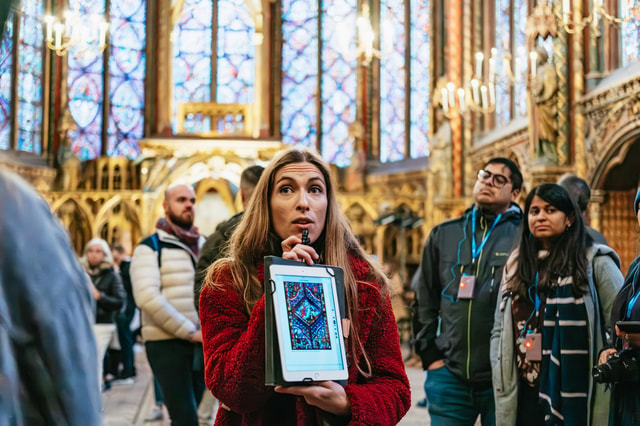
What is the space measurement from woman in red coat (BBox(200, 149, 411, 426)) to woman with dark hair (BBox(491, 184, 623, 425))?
140 centimetres

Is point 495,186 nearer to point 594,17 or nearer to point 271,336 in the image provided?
point 271,336

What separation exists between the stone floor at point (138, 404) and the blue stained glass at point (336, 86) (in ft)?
37.8

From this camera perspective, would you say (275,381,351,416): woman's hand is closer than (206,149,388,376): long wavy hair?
Yes

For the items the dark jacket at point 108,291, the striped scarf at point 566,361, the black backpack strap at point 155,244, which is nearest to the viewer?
the striped scarf at point 566,361

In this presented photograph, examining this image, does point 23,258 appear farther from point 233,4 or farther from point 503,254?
point 233,4

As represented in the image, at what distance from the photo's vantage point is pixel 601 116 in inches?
366

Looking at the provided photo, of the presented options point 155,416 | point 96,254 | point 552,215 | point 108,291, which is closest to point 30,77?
point 96,254

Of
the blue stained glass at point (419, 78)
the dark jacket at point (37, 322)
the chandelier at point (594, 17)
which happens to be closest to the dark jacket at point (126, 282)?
the chandelier at point (594, 17)

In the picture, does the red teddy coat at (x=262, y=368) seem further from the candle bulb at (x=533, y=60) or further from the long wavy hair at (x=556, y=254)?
the candle bulb at (x=533, y=60)

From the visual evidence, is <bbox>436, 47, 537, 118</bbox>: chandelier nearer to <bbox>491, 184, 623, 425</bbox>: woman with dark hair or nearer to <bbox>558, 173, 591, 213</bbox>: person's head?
<bbox>558, 173, 591, 213</bbox>: person's head

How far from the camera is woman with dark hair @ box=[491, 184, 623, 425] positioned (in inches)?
128

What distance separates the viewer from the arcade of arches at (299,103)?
434 inches

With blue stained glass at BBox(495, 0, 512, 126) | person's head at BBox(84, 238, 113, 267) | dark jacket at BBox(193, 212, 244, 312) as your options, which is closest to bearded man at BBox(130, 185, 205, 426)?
dark jacket at BBox(193, 212, 244, 312)

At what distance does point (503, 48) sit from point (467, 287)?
1066 cm
